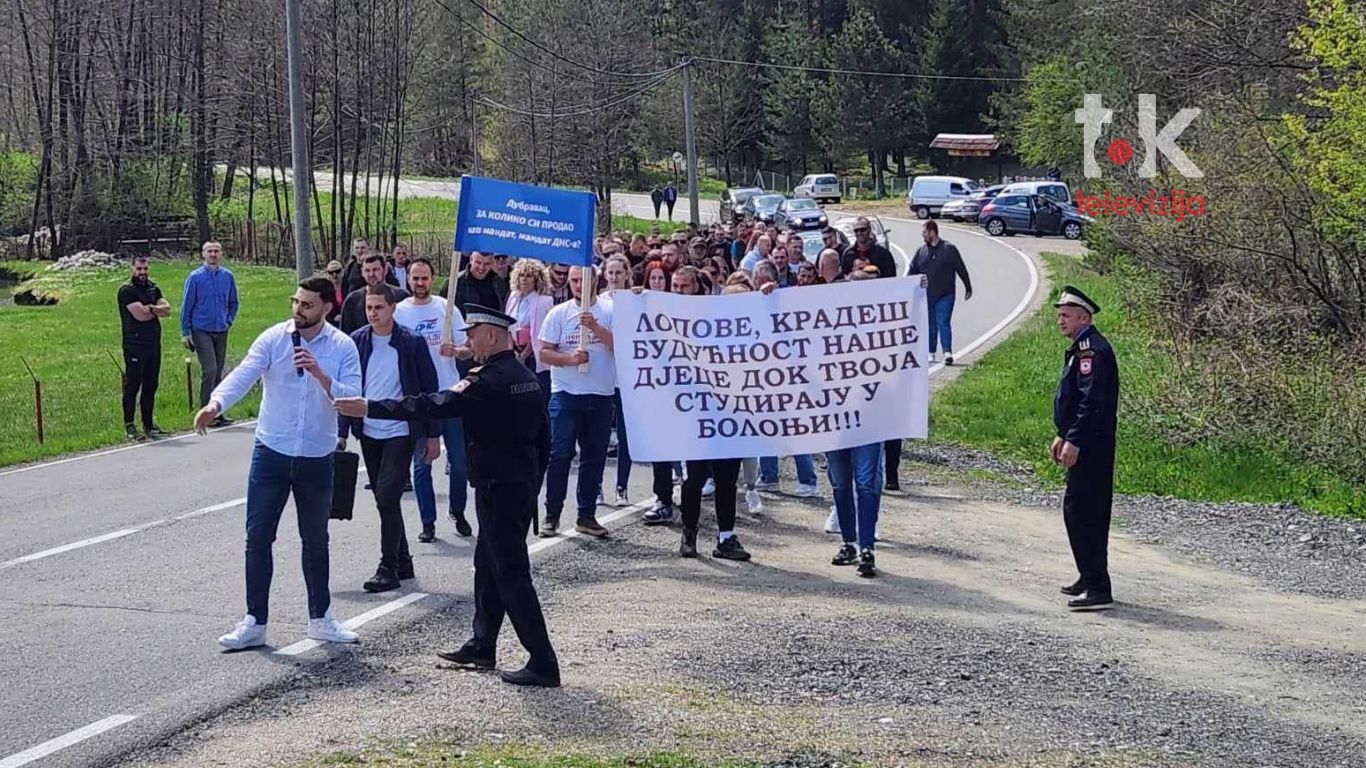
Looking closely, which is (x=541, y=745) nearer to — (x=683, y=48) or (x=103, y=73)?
(x=103, y=73)

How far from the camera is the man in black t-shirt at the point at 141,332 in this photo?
17.0m

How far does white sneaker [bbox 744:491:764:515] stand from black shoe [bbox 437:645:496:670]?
195 inches

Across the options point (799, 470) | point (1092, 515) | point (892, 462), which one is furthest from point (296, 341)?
point (892, 462)

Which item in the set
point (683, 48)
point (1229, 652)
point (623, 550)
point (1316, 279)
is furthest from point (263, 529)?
point (683, 48)

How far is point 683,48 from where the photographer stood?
311ft

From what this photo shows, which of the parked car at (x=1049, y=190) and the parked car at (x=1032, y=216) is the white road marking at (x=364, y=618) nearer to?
the parked car at (x=1032, y=216)

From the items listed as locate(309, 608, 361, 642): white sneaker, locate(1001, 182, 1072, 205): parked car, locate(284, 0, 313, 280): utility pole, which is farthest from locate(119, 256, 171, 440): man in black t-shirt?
locate(1001, 182, 1072, 205): parked car

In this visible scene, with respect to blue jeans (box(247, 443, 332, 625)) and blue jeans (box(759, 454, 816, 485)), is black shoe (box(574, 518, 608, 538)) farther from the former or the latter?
blue jeans (box(247, 443, 332, 625))

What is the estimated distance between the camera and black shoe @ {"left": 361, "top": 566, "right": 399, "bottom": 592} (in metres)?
9.52

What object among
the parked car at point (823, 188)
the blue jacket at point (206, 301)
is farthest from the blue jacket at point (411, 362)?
the parked car at point (823, 188)

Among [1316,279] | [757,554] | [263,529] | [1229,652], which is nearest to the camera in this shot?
[263,529]

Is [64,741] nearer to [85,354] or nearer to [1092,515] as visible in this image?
[1092,515]

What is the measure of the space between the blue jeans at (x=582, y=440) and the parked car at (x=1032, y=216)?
45770 millimetres

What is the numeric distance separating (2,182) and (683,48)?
47.6 meters
